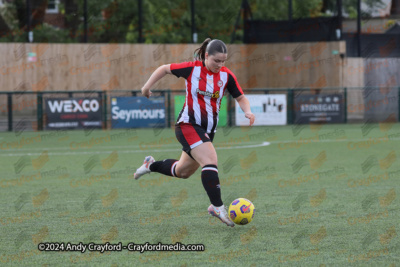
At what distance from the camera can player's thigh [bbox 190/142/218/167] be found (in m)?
7.88

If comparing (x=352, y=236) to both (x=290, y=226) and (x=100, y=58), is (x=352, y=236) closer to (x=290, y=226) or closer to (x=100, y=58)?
(x=290, y=226)

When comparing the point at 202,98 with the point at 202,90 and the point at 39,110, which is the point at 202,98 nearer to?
the point at 202,90

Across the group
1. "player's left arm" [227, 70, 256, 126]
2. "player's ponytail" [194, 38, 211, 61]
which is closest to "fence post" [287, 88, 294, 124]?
"player's left arm" [227, 70, 256, 126]

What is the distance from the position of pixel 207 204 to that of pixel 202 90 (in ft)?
6.15

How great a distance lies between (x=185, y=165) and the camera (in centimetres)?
855

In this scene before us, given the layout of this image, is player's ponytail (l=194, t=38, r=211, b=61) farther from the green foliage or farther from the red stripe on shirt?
the green foliage

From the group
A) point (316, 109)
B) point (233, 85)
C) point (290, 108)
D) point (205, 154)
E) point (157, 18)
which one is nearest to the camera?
point (205, 154)

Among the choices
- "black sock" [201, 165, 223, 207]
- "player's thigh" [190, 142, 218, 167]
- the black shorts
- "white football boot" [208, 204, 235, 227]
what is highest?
the black shorts

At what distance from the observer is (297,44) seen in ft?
112

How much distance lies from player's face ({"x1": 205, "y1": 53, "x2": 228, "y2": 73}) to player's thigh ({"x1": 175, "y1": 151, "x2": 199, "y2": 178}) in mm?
1175

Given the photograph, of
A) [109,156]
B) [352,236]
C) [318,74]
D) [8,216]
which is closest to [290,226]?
[352,236]

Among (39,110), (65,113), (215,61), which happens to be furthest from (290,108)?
(215,61)

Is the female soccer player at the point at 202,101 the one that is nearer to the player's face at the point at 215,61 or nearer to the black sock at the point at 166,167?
the player's face at the point at 215,61

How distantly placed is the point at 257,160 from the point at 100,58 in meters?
17.9
